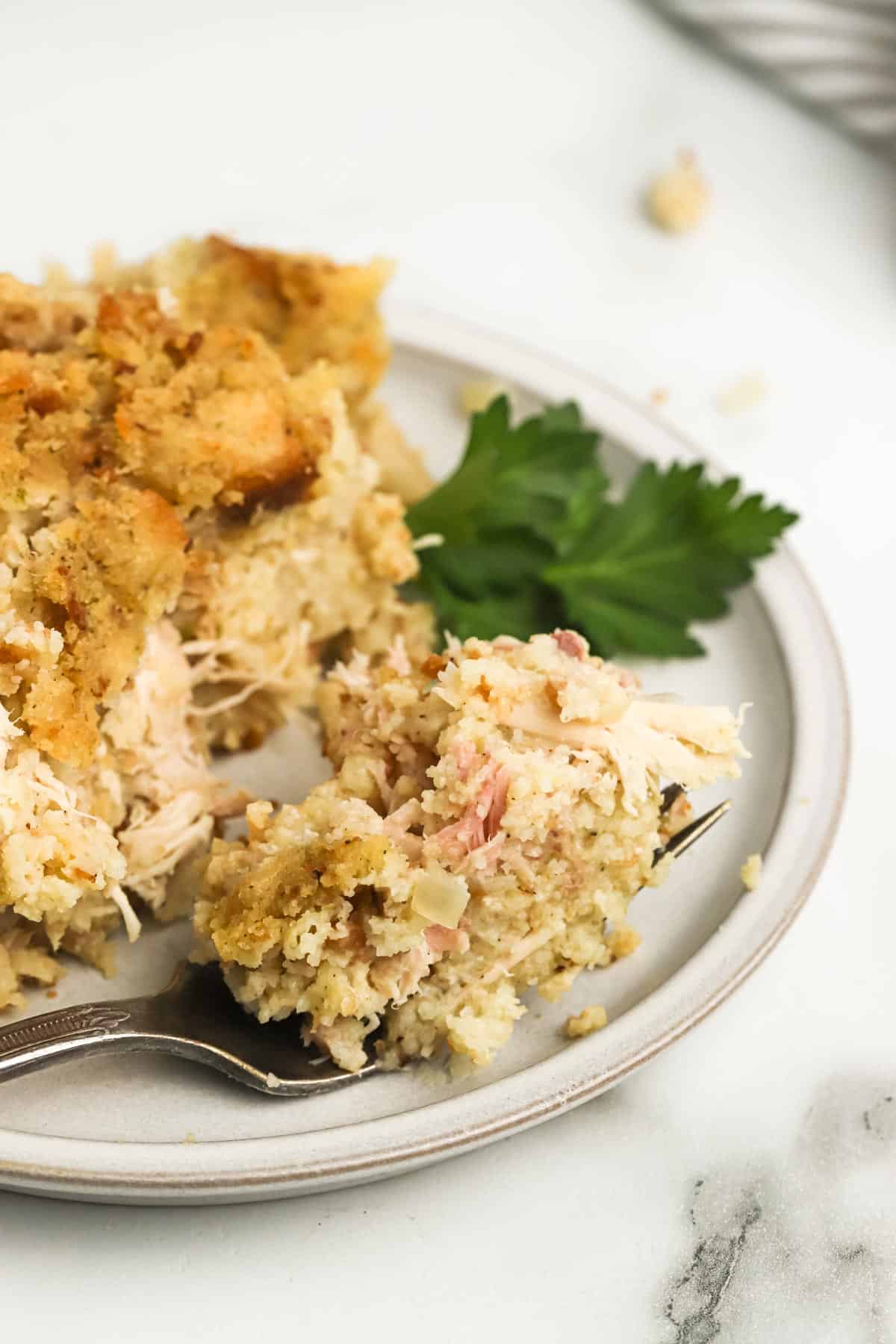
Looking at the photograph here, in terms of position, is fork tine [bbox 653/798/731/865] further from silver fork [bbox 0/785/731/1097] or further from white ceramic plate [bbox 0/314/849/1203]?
silver fork [bbox 0/785/731/1097]

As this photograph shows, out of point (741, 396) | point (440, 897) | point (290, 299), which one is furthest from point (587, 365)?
point (440, 897)

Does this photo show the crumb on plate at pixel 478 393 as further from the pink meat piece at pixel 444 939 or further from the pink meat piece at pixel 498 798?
the pink meat piece at pixel 444 939

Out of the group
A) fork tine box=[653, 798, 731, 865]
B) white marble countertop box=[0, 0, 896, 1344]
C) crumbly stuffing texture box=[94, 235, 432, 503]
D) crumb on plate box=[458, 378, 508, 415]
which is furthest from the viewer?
crumb on plate box=[458, 378, 508, 415]

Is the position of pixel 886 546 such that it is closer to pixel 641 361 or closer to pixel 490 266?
pixel 641 361

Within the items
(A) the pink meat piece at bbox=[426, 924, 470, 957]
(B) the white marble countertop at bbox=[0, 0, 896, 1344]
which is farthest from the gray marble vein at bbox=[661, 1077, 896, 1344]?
(A) the pink meat piece at bbox=[426, 924, 470, 957]

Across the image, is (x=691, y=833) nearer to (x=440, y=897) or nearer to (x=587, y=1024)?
(x=587, y=1024)

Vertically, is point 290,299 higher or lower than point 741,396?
lower
